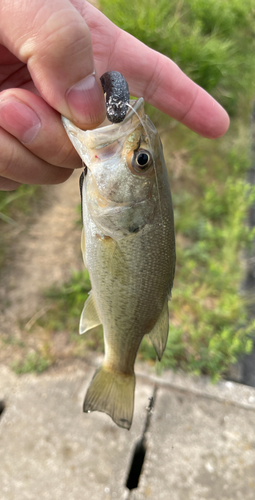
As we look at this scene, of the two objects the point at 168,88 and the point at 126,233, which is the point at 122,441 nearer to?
the point at 126,233

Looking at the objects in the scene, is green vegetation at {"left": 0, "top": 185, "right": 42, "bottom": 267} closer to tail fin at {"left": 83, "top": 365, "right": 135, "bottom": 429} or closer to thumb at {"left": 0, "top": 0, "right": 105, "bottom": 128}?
tail fin at {"left": 83, "top": 365, "right": 135, "bottom": 429}

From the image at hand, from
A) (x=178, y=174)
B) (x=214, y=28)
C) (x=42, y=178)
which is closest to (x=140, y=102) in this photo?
(x=42, y=178)

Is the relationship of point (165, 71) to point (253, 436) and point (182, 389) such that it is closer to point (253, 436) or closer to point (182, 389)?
point (182, 389)

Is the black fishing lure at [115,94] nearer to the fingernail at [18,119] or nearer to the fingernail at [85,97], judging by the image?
the fingernail at [85,97]

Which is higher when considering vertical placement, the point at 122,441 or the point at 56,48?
the point at 56,48

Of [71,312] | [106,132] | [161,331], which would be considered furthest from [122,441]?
[106,132]

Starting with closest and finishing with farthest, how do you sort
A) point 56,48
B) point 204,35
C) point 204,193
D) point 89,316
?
point 56,48, point 89,316, point 204,193, point 204,35

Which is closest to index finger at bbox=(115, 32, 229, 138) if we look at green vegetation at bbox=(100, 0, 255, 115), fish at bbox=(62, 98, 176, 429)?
fish at bbox=(62, 98, 176, 429)
